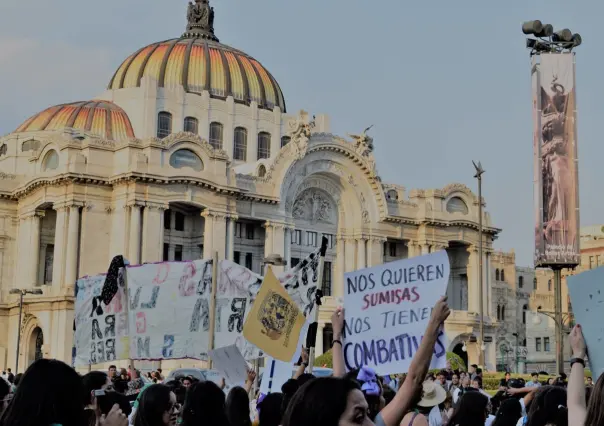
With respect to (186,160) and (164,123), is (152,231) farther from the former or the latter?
(164,123)

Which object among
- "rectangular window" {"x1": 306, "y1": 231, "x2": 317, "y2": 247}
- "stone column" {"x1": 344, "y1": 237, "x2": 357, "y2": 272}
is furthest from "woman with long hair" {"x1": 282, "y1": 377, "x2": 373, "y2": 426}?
"stone column" {"x1": 344, "y1": 237, "x2": 357, "y2": 272}

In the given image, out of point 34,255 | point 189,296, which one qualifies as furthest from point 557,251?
point 34,255

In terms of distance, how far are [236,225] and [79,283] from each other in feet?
114

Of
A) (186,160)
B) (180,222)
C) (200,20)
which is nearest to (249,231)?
(180,222)

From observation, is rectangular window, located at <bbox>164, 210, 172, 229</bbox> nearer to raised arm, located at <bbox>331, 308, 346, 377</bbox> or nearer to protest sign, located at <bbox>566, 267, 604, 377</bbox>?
raised arm, located at <bbox>331, 308, 346, 377</bbox>

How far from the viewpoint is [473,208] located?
64750mm

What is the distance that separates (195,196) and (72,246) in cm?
655

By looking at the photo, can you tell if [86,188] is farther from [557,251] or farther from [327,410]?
[327,410]

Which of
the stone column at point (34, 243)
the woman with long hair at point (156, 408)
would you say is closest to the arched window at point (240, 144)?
the stone column at point (34, 243)

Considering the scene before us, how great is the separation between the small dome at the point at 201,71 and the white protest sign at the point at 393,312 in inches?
2238

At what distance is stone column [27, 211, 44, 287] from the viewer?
52688 mm

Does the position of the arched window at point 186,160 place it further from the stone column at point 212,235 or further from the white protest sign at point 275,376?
the white protest sign at point 275,376

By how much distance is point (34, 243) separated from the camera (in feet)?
174

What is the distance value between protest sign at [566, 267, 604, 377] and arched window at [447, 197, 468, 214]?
58350 millimetres
